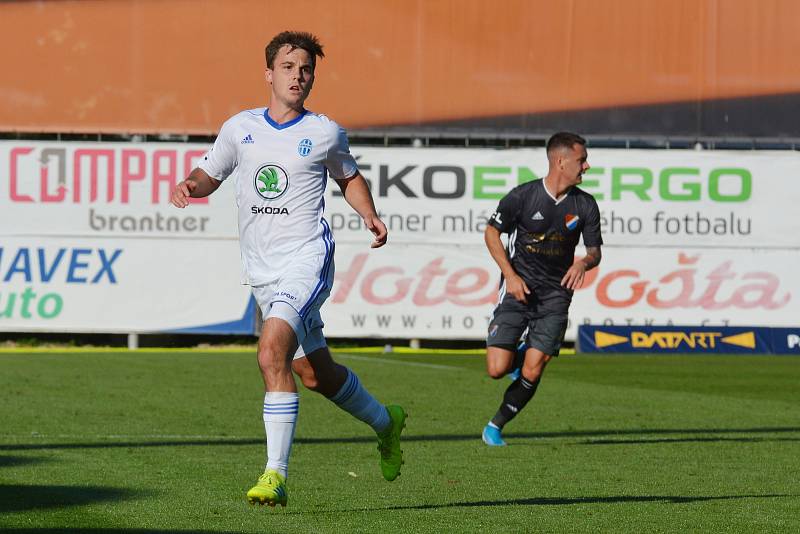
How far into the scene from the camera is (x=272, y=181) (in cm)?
739

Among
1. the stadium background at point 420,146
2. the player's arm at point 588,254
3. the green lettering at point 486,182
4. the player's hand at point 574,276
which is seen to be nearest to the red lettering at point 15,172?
the stadium background at point 420,146

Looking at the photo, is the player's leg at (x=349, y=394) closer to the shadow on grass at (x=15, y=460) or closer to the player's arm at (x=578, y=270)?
the shadow on grass at (x=15, y=460)

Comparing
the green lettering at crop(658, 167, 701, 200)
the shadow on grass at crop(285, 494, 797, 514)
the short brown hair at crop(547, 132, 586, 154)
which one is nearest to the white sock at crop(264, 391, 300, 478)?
the shadow on grass at crop(285, 494, 797, 514)

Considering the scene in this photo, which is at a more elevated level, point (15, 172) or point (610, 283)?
point (15, 172)

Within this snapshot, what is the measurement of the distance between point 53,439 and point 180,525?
13.6ft

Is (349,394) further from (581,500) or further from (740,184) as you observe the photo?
(740,184)

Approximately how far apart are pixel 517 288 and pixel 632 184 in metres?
14.2

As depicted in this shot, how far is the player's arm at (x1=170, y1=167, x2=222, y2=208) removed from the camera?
24.2 ft

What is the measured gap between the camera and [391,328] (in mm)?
24594

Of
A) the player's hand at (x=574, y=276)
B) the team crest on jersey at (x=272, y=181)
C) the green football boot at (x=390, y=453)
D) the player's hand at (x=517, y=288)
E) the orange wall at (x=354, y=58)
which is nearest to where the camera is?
the team crest on jersey at (x=272, y=181)

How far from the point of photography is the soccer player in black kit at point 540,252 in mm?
11375

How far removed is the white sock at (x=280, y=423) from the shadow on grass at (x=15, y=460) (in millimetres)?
2674

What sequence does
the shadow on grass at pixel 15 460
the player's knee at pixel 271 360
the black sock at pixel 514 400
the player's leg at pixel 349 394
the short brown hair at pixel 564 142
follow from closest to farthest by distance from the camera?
the player's knee at pixel 271 360
the player's leg at pixel 349 394
the shadow on grass at pixel 15 460
the black sock at pixel 514 400
the short brown hair at pixel 564 142

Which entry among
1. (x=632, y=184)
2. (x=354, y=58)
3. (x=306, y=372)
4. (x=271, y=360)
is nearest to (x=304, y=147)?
(x=271, y=360)
